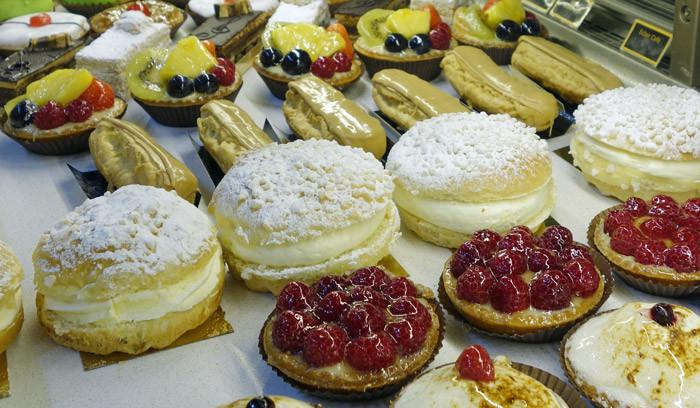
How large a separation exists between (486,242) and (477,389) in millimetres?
815

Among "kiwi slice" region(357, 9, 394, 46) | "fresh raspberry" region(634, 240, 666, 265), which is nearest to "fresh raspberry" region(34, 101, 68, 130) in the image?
"kiwi slice" region(357, 9, 394, 46)

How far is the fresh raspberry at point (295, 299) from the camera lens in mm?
2604

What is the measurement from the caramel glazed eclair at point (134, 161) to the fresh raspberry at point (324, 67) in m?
1.28

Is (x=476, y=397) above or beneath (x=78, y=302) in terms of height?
above

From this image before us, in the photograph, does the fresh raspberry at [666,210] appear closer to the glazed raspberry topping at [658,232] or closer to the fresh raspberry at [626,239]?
the glazed raspberry topping at [658,232]

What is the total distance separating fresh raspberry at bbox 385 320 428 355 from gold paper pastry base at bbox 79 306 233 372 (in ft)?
2.49

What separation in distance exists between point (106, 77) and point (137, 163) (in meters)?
1.43

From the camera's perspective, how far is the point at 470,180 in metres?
3.20

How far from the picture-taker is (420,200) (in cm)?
333

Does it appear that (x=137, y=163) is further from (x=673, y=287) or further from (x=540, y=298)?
(x=673, y=287)

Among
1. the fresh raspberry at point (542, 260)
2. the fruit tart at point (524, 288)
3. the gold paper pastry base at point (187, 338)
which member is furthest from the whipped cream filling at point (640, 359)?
the gold paper pastry base at point (187, 338)

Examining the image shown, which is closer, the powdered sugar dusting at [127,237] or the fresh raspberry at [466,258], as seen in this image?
the powdered sugar dusting at [127,237]

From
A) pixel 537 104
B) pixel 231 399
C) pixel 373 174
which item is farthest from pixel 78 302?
pixel 537 104

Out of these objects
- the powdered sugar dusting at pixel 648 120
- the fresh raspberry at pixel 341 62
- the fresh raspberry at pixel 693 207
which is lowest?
the fresh raspberry at pixel 341 62
